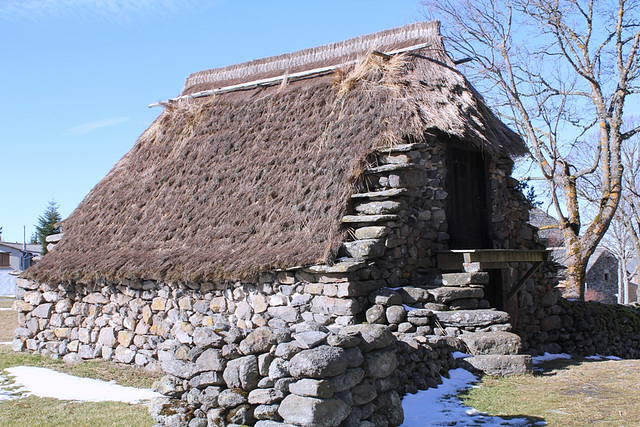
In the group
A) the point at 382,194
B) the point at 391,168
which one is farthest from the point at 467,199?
the point at 382,194

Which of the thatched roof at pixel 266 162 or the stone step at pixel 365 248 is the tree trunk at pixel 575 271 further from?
the stone step at pixel 365 248

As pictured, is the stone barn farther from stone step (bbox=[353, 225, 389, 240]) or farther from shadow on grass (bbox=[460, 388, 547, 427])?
shadow on grass (bbox=[460, 388, 547, 427])

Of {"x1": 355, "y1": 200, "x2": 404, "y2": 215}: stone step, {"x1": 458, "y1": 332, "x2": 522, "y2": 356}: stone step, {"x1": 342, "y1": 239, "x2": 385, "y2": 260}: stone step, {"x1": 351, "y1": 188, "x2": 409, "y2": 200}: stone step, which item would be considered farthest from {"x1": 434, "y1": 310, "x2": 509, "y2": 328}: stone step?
{"x1": 351, "y1": 188, "x2": 409, "y2": 200}: stone step

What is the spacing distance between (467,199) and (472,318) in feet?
8.72

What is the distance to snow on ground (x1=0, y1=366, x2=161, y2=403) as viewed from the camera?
7.83 m

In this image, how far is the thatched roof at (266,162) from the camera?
9086 millimetres

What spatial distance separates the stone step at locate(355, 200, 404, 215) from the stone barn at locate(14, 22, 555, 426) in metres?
0.02

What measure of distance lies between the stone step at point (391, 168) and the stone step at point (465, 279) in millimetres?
1602

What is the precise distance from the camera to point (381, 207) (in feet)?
28.1

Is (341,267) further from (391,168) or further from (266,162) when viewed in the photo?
(266,162)

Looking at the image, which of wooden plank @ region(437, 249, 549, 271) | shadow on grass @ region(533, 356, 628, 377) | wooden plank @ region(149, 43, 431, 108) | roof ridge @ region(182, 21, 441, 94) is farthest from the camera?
roof ridge @ region(182, 21, 441, 94)

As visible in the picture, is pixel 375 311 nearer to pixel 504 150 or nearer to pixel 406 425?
pixel 406 425

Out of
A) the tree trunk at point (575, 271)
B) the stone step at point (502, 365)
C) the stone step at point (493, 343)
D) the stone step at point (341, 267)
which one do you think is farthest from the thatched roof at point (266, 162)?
the tree trunk at point (575, 271)

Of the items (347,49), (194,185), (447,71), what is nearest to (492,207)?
(447,71)
